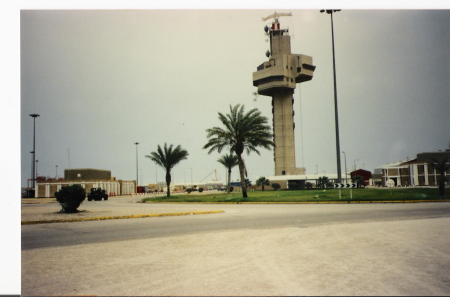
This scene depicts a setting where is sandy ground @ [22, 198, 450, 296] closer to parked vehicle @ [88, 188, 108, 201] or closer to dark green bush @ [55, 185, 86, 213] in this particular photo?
dark green bush @ [55, 185, 86, 213]

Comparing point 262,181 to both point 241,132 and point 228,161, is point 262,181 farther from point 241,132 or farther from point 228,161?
point 241,132

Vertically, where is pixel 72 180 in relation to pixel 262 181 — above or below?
above

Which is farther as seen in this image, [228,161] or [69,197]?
[228,161]

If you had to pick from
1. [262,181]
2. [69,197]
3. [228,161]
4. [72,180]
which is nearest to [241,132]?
[72,180]

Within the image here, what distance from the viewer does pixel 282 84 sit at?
74.8 metres

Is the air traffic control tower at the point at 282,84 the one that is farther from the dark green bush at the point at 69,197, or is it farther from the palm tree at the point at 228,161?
the dark green bush at the point at 69,197

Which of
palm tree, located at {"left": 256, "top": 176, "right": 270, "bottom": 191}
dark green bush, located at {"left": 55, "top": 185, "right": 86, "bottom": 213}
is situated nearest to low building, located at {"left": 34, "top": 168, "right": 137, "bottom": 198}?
dark green bush, located at {"left": 55, "top": 185, "right": 86, "bottom": 213}

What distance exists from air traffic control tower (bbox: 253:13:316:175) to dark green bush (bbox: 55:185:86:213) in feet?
194

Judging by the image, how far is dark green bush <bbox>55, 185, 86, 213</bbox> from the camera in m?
18.1

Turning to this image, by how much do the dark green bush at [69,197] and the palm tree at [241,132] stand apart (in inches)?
595

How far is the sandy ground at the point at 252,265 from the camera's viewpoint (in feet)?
16.6

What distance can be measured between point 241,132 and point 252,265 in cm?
2656
